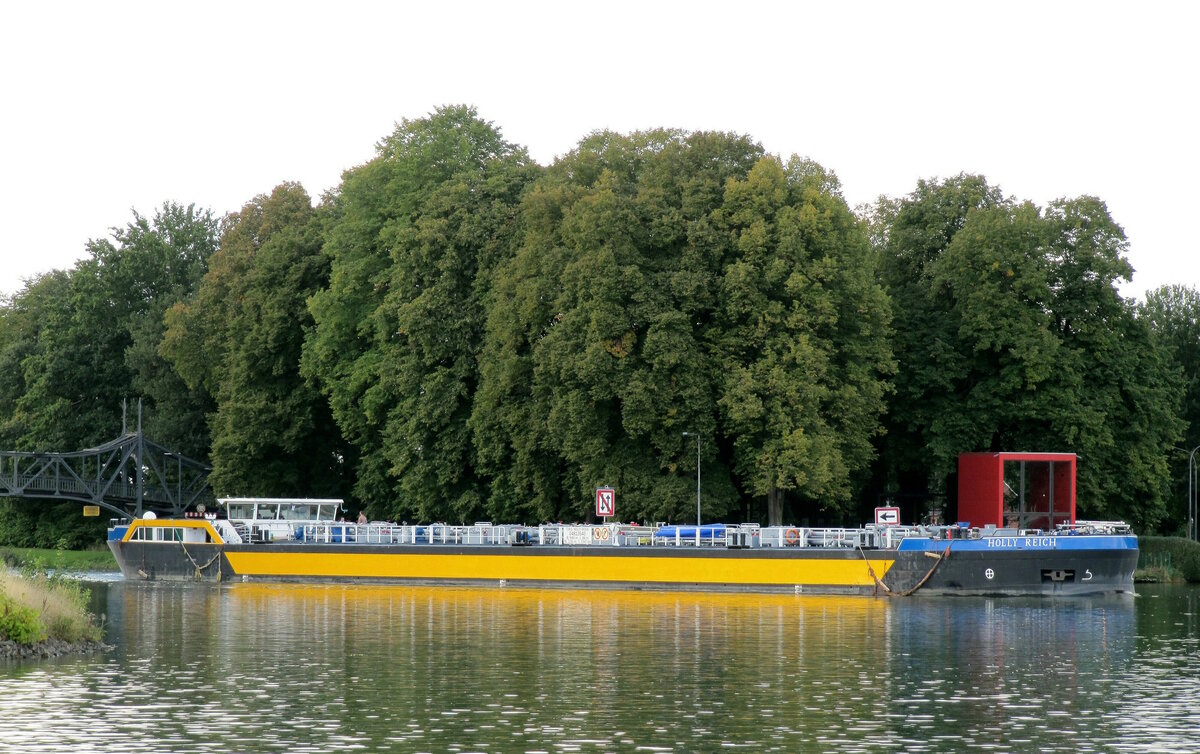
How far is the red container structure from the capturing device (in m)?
59.2

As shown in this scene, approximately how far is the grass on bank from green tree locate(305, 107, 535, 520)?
3064 centimetres

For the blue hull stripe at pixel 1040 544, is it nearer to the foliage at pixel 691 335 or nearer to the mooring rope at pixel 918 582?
the mooring rope at pixel 918 582

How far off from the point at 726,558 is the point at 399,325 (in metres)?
20.4

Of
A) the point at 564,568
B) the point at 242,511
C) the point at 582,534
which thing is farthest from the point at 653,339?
the point at 242,511

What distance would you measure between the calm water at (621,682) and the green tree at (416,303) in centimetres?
2124

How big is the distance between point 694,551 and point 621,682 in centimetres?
2607

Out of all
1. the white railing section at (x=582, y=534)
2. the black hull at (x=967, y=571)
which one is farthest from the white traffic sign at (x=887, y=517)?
the black hull at (x=967, y=571)

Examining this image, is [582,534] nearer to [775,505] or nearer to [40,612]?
[775,505]

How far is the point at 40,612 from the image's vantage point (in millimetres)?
31391

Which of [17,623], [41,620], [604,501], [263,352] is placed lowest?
[41,620]

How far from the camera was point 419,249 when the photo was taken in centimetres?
6656

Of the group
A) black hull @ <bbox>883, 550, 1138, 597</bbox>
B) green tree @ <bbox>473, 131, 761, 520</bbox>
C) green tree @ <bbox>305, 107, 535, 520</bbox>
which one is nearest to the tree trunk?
green tree @ <bbox>473, 131, 761, 520</bbox>

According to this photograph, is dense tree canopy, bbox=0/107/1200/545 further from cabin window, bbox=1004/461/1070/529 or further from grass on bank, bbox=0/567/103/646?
grass on bank, bbox=0/567/103/646

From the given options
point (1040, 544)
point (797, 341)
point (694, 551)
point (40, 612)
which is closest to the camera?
point (40, 612)
